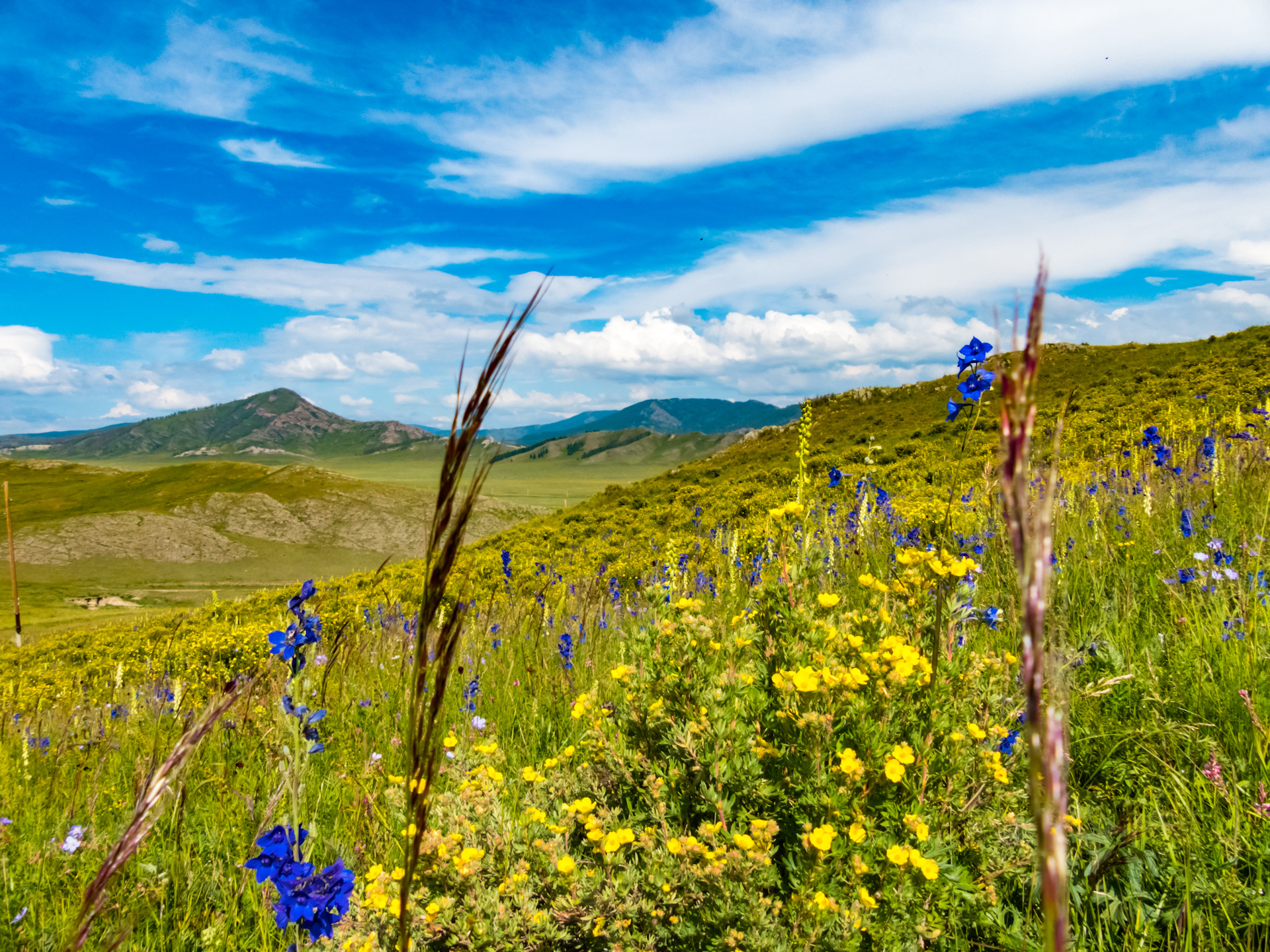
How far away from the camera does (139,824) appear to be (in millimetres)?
997

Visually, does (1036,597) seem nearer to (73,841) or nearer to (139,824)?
(139,824)

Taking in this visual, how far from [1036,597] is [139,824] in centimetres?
125

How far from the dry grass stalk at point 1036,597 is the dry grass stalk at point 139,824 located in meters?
1.04

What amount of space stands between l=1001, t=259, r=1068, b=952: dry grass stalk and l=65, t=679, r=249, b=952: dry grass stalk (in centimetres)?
104

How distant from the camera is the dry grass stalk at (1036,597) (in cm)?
45

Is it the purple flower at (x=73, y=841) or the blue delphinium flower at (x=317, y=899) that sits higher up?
the blue delphinium flower at (x=317, y=899)

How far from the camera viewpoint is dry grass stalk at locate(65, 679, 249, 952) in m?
0.90

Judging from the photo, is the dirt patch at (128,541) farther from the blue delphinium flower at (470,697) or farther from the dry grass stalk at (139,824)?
the dry grass stalk at (139,824)

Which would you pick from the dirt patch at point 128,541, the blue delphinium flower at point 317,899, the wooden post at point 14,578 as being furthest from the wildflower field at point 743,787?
the dirt patch at point 128,541

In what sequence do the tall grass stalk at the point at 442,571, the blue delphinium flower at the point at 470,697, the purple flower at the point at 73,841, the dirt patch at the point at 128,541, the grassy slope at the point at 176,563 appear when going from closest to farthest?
1. the tall grass stalk at the point at 442,571
2. the purple flower at the point at 73,841
3. the blue delphinium flower at the point at 470,697
4. the grassy slope at the point at 176,563
5. the dirt patch at the point at 128,541

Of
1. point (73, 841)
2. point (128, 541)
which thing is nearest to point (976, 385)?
point (73, 841)

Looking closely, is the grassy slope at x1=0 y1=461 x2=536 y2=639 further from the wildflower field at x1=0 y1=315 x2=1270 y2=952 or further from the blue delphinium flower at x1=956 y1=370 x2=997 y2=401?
the blue delphinium flower at x1=956 y1=370 x2=997 y2=401

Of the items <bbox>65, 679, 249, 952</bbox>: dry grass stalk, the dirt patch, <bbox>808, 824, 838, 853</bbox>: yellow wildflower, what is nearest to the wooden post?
<bbox>65, 679, 249, 952</bbox>: dry grass stalk

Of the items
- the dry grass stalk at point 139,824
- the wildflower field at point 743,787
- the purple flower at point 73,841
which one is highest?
the dry grass stalk at point 139,824
